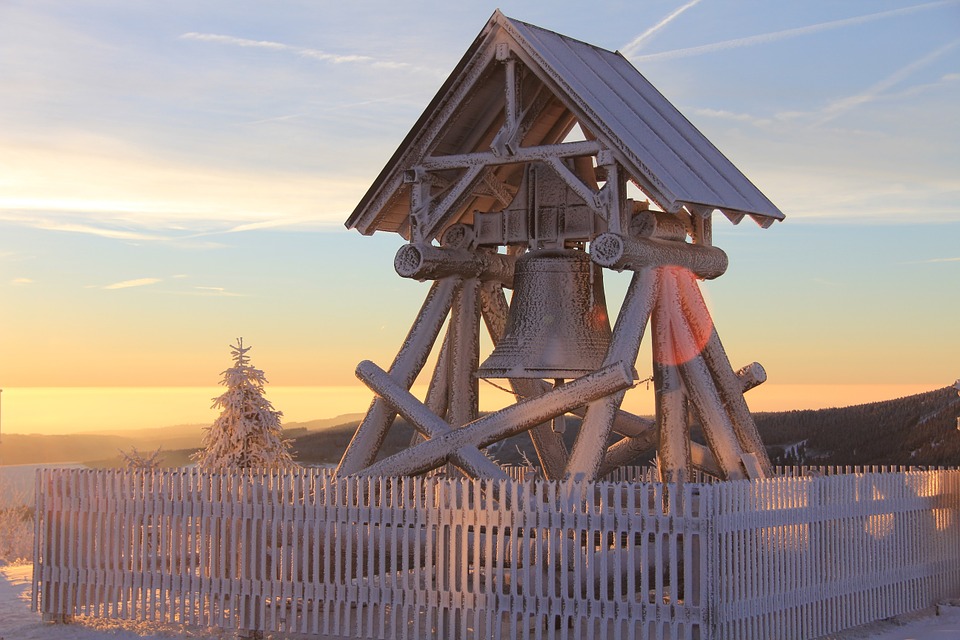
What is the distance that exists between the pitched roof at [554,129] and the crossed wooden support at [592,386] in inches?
33.9

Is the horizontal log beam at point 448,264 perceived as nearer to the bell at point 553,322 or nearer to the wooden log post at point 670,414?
the bell at point 553,322

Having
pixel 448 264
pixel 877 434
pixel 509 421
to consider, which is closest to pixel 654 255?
pixel 509 421

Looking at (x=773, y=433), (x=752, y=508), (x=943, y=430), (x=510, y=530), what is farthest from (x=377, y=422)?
(x=773, y=433)

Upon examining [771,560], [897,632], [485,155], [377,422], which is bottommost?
[897,632]

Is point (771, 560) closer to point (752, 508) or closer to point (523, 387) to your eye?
point (752, 508)

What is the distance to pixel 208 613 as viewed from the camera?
18016mm

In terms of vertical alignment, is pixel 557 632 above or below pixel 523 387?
below

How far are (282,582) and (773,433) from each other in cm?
3687

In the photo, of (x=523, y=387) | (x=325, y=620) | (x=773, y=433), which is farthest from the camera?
(x=773, y=433)

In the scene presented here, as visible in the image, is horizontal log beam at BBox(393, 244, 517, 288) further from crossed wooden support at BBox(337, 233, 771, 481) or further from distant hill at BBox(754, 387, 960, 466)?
distant hill at BBox(754, 387, 960, 466)

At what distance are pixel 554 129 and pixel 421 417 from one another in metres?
5.09

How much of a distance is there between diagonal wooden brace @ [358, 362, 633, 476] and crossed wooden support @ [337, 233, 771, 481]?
0.04ft

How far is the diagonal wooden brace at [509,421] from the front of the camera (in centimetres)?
1661

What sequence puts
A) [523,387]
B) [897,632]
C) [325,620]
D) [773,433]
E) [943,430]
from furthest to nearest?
[773,433] → [943,430] → [523,387] → [897,632] → [325,620]
